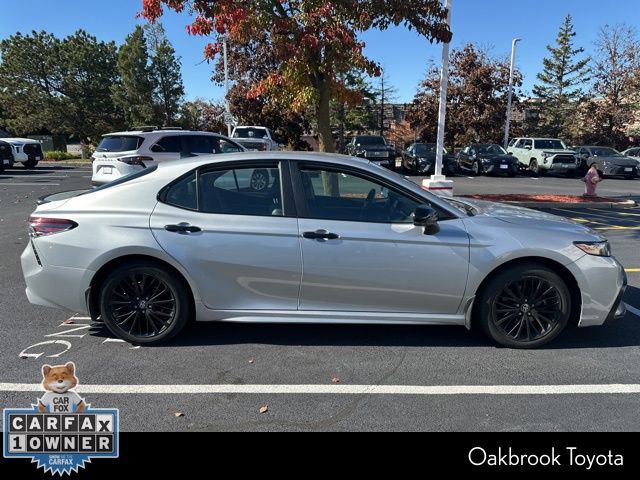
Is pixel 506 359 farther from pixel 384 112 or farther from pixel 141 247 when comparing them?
pixel 384 112

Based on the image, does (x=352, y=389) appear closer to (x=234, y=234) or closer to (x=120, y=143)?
(x=234, y=234)

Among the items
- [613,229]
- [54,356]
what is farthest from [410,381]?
[613,229]

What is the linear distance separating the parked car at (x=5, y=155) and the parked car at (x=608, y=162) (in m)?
26.8

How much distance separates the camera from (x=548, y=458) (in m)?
2.69

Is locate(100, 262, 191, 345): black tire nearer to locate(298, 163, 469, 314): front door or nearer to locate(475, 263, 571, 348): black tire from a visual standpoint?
locate(298, 163, 469, 314): front door

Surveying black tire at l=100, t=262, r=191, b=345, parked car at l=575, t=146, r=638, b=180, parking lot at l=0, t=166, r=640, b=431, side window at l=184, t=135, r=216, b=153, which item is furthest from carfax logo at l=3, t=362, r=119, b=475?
parked car at l=575, t=146, r=638, b=180

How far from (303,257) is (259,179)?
2.54ft

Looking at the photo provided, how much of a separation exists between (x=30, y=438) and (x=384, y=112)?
140ft

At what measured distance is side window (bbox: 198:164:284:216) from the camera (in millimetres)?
3865

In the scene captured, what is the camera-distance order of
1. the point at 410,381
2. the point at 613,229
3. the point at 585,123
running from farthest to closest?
the point at 585,123 < the point at 613,229 < the point at 410,381

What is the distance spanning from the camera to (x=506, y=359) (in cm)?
380

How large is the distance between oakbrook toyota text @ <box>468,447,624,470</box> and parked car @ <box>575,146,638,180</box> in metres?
23.8

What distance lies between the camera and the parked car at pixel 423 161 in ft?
73.0

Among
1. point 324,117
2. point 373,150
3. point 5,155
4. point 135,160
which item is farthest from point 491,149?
point 5,155
